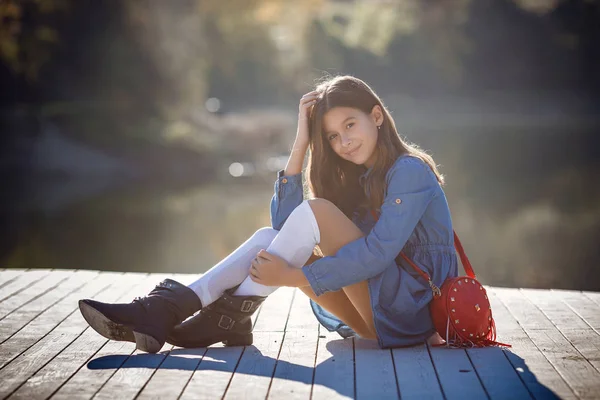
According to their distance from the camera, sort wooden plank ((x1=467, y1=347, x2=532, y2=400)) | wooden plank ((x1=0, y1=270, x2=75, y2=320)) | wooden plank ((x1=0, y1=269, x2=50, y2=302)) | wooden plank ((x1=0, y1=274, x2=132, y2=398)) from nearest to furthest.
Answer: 1. wooden plank ((x1=467, y1=347, x2=532, y2=400))
2. wooden plank ((x1=0, y1=274, x2=132, y2=398))
3. wooden plank ((x1=0, y1=270, x2=75, y2=320))
4. wooden plank ((x1=0, y1=269, x2=50, y2=302))

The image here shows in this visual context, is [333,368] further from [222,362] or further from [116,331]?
[116,331]

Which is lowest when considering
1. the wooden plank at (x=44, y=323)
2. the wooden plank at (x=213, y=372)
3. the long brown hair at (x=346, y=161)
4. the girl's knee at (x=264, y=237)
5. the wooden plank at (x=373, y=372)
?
the wooden plank at (x=44, y=323)

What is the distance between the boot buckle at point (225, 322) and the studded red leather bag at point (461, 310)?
2.02 feet

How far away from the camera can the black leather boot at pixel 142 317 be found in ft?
9.36

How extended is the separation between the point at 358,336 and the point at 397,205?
58 centimetres

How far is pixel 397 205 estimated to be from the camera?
9.20 feet

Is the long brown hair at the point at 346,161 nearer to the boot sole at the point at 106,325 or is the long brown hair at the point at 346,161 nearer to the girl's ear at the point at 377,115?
the girl's ear at the point at 377,115

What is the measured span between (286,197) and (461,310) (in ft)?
2.47

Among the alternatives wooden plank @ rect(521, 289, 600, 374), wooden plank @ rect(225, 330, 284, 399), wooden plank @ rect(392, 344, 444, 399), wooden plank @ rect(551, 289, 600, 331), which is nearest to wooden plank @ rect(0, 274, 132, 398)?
wooden plank @ rect(225, 330, 284, 399)

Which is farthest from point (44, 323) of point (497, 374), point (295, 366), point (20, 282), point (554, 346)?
point (554, 346)

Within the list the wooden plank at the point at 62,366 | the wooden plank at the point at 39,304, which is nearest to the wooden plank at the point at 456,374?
the wooden plank at the point at 62,366

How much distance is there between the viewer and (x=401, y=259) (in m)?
2.96

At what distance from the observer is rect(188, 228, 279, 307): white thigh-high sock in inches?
116

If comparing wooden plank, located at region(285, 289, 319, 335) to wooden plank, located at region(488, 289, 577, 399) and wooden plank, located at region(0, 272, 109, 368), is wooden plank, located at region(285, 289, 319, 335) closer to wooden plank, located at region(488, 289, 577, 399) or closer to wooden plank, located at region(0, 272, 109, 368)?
wooden plank, located at region(488, 289, 577, 399)
